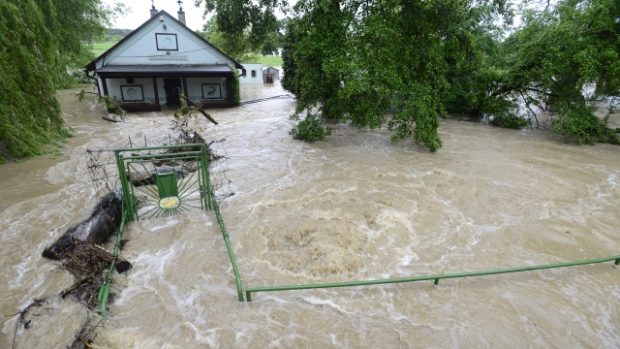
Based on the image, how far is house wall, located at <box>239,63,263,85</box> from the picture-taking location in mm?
35938

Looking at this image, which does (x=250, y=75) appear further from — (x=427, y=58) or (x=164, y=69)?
(x=427, y=58)

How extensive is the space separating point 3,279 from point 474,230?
27.8ft

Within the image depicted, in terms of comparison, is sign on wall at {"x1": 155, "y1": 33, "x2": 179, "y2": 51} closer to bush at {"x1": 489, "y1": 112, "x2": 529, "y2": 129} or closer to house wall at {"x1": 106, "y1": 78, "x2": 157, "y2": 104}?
house wall at {"x1": 106, "y1": 78, "x2": 157, "y2": 104}

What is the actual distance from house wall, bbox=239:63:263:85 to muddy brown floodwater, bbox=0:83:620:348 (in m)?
26.2

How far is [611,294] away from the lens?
529 cm

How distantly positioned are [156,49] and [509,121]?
20124 millimetres

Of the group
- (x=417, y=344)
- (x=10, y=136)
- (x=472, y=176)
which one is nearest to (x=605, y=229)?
(x=472, y=176)

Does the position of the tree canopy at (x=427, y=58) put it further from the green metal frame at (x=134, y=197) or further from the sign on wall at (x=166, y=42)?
the sign on wall at (x=166, y=42)

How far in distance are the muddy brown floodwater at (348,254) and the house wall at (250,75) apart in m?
26.2

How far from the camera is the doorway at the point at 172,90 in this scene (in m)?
21.8

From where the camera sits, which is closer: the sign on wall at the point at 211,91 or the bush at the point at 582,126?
the bush at the point at 582,126

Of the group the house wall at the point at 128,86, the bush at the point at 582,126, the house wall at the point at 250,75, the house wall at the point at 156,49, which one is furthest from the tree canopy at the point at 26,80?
the house wall at the point at 250,75

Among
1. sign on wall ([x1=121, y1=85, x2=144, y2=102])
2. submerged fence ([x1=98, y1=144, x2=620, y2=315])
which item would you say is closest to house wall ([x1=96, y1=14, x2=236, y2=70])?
sign on wall ([x1=121, y1=85, x2=144, y2=102])

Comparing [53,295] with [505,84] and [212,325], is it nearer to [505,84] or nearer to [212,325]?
[212,325]
